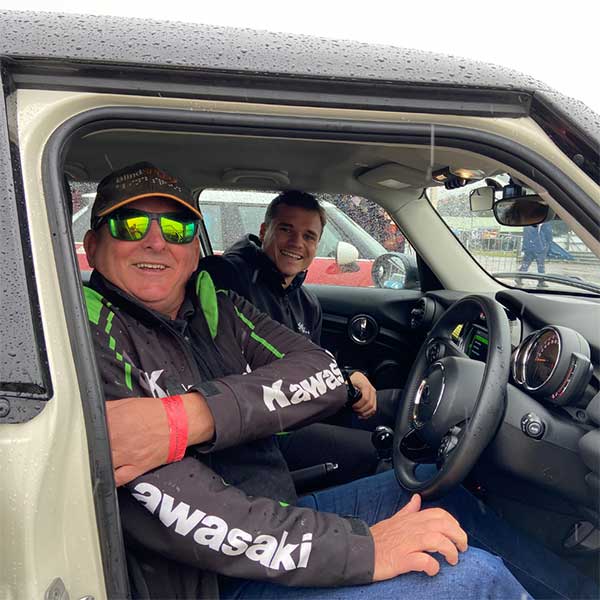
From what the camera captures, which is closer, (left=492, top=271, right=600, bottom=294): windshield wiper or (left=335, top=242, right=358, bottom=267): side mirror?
(left=492, top=271, right=600, bottom=294): windshield wiper

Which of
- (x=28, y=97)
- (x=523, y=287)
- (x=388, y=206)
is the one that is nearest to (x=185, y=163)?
(x=388, y=206)

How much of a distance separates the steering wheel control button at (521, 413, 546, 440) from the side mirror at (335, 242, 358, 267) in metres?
1.50

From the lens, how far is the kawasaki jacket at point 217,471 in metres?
1.04

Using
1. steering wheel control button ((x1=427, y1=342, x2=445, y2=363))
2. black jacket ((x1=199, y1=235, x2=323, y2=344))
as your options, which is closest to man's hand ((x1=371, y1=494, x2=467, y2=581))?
steering wheel control button ((x1=427, y1=342, x2=445, y2=363))

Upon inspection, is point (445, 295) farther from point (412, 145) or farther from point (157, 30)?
point (157, 30)

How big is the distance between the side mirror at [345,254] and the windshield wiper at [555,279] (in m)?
0.68

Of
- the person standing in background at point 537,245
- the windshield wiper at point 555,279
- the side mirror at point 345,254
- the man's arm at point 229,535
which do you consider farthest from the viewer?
the side mirror at point 345,254

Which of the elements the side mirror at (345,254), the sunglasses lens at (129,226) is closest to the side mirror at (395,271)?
the side mirror at (345,254)

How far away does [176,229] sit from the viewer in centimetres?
143

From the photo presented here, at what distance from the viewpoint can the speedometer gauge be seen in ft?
4.50

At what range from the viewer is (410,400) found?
1697mm

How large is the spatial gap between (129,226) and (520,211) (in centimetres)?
107

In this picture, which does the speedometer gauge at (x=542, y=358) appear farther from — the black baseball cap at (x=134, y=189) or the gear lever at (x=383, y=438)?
the black baseball cap at (x=134, y=189)

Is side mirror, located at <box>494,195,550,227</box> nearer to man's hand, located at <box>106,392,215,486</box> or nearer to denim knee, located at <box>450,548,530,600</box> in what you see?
denim knee, located at <box>450,548,530,600</box>
